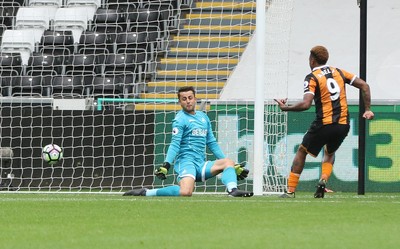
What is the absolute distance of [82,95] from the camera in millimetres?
17469

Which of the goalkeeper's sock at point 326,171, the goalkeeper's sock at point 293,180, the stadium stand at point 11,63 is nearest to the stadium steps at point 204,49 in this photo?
the stadium stand at point 11,63

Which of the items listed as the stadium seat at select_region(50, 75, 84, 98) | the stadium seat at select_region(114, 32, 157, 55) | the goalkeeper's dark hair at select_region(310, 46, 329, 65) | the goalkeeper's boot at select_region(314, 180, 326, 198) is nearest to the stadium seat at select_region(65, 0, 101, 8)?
the stadium seat at select_region(114, 32, 157, 55)

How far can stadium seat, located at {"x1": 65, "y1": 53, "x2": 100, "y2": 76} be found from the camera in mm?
17781

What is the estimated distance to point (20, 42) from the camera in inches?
771

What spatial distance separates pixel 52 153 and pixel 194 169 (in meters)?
3.99

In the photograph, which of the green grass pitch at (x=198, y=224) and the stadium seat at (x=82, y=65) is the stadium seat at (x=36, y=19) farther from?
the green grass pitch at (x=198, y=224)

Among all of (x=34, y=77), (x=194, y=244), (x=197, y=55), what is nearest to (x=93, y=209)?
(x=194, y=244)

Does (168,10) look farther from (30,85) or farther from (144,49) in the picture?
(30,85)

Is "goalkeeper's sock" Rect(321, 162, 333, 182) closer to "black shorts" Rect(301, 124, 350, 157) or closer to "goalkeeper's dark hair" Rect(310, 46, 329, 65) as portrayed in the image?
"black shorts" Rect(301, 124, 350, 157)

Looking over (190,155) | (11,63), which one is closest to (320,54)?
(190,155)

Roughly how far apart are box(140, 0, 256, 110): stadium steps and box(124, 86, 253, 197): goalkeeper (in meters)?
3.73

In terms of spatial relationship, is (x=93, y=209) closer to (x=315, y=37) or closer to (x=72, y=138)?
(x=72, y=138)

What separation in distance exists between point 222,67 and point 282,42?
272 centimetres

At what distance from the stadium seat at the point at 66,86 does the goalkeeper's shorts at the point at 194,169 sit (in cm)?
560
